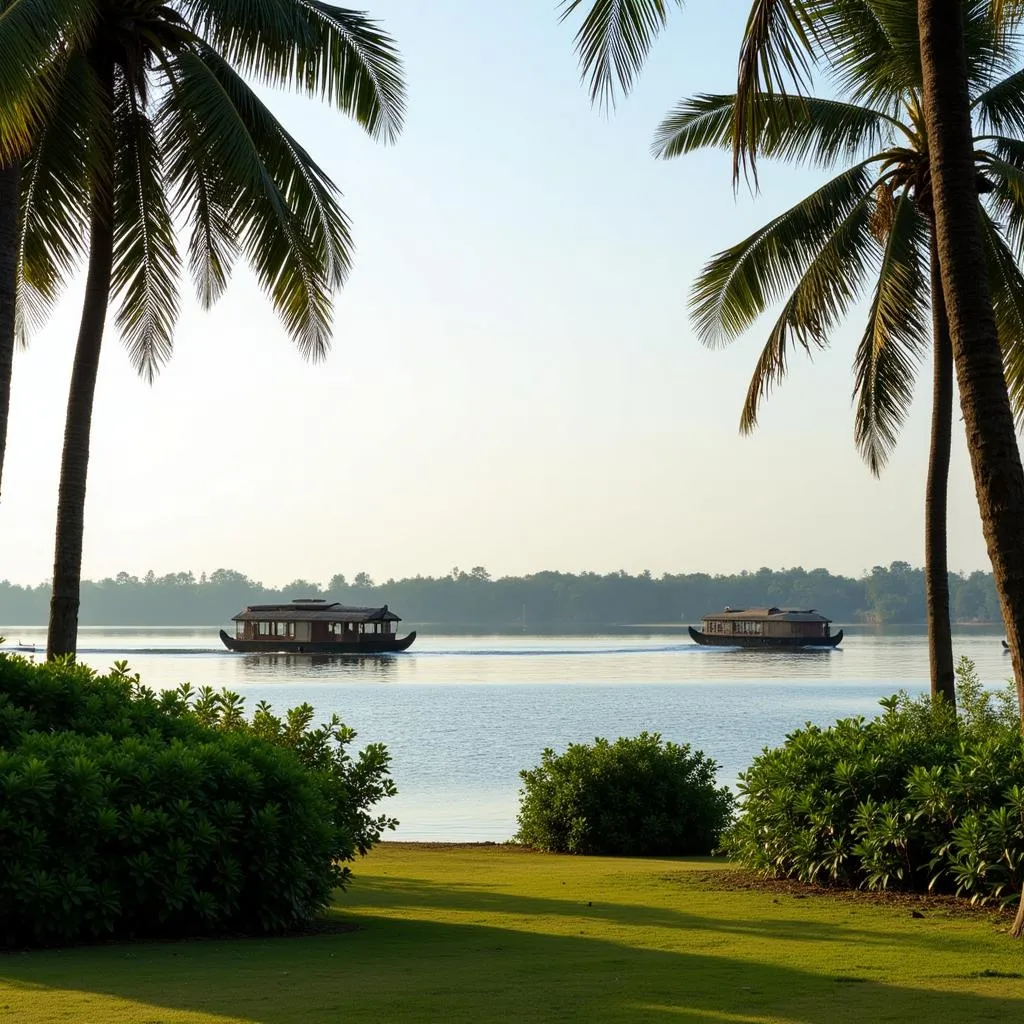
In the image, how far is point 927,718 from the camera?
43.4ft

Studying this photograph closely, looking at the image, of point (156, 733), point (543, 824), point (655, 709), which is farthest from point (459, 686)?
point (156, 733)

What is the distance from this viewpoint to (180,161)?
574 inches

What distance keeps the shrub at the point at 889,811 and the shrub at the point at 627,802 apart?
329 cm

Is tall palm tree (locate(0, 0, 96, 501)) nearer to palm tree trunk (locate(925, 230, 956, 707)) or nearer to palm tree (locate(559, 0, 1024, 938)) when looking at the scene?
palm tree (locate(559, 0, 1024, 938))

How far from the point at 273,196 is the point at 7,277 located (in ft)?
9.84

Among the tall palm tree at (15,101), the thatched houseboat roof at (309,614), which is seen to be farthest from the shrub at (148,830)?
the thatched houseboat roof at (309,614)

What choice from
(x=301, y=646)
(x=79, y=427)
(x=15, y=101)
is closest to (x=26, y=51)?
(x=15, y=101)

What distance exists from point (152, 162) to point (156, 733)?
8.57 metres

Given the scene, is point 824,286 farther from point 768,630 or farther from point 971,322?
point 768,630

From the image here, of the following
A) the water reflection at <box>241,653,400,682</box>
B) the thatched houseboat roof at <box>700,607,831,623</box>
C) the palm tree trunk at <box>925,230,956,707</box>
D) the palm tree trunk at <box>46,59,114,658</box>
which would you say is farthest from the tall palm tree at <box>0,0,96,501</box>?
the thatched houseboat roof at <box>700,607,831,623</box>

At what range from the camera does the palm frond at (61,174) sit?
12.8 m

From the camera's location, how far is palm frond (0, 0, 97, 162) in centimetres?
1002

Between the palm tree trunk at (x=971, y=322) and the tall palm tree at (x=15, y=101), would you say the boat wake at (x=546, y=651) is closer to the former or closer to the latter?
the tall palm tree at (x=15, y=101)

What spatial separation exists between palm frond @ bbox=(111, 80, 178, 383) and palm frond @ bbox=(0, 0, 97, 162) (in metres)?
3.14
